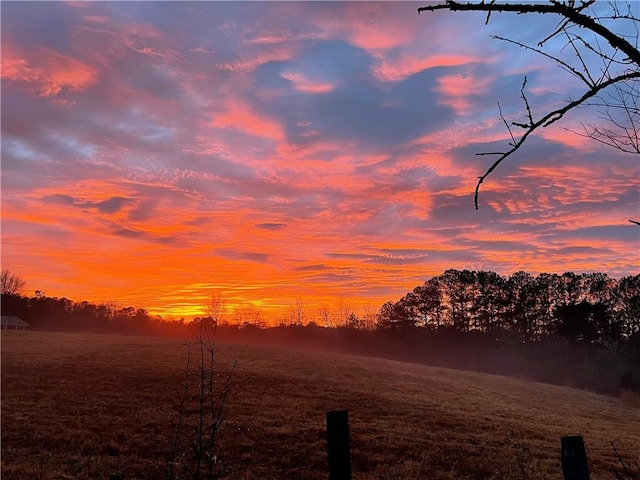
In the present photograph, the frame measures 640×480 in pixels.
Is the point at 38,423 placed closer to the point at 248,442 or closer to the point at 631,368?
the point at 248,442

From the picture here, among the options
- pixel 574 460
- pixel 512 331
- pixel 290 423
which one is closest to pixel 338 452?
pixel 574 460

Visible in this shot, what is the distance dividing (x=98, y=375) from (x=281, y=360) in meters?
17.1

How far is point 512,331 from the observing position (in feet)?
231

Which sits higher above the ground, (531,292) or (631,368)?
(531,292)

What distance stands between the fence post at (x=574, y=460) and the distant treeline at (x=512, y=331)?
53146mm

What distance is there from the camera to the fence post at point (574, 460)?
4250mm

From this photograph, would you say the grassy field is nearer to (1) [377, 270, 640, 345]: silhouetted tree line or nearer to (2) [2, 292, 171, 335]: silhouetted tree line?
(1) [377, 270, 640, 345]: silhouetted tree line

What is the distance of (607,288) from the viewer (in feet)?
221

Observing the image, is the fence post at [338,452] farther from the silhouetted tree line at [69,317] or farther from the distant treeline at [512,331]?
the silhouetted tree line at [69,317]

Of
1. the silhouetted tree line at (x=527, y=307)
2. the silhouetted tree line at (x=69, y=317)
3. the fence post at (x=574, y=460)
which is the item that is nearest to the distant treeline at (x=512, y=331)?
the silhouetted tree line at (x=527, y=307)

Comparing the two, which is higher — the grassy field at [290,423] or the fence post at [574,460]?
the fence post at [574,460]

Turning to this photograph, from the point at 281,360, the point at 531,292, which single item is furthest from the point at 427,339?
the point at 281,360

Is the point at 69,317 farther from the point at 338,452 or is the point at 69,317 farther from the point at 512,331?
the point at 338,452

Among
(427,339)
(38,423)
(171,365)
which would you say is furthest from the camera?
(427,339)
